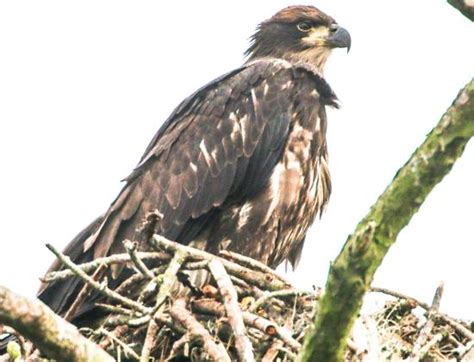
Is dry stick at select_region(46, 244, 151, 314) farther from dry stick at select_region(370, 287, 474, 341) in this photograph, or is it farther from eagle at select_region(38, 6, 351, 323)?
eagle at select_region(38, 6, 351, 323)

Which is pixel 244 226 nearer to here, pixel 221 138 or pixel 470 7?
pixel 221 138

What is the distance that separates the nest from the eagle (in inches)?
40.4

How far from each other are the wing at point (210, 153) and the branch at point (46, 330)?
3.76 metres

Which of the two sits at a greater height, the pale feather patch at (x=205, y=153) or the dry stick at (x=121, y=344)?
the pale feather patch at (x=205, y=153)

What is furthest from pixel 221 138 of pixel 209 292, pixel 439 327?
pixel 439 327

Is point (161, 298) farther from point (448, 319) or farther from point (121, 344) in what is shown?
point (448, 319)

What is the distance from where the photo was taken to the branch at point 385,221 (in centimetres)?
424

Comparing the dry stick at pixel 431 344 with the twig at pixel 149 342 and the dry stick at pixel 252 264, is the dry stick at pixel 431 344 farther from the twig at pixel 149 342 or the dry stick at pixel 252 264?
the twig at pixel 149 342

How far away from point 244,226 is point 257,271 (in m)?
1.40

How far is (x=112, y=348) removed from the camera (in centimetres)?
667

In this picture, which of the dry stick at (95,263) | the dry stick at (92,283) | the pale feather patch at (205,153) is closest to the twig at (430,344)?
the dry stick at (92,283)

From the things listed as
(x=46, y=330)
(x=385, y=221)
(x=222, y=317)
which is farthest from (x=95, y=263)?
(x=385, y=221)

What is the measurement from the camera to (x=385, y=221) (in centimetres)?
432

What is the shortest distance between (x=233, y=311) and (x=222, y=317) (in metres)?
1.27
